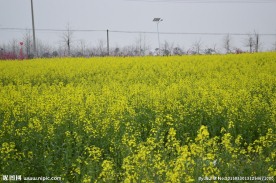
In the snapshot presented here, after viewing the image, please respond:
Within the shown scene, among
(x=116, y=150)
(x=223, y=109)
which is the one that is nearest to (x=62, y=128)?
(x=116, y=150)

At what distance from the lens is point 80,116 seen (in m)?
6.86

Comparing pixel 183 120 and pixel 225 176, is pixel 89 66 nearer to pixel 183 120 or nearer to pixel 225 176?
pixel 183 120

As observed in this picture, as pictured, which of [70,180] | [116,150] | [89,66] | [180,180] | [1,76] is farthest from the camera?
[89,66]

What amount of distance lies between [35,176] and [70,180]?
0.54 meters

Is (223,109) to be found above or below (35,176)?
above

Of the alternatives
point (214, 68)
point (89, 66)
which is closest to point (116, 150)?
point (214, 68)

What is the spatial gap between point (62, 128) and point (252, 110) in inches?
151

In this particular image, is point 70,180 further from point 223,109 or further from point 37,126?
point 223,109

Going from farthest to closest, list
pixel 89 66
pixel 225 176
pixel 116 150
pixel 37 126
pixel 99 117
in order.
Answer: pixel 89 66, pixel 99 117, pixel 37 126, pixel 116 150, pixel 225 176

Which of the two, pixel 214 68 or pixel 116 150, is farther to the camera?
pixel 214 68

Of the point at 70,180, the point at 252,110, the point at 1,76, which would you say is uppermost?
the point at 1,76

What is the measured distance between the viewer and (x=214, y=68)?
15.9 metres

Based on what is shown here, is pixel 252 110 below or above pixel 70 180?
above

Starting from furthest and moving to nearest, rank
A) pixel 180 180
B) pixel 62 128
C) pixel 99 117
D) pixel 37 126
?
pixel 99 117 → pixel 62 128 → pixel 37 126 → pixel 180 180
